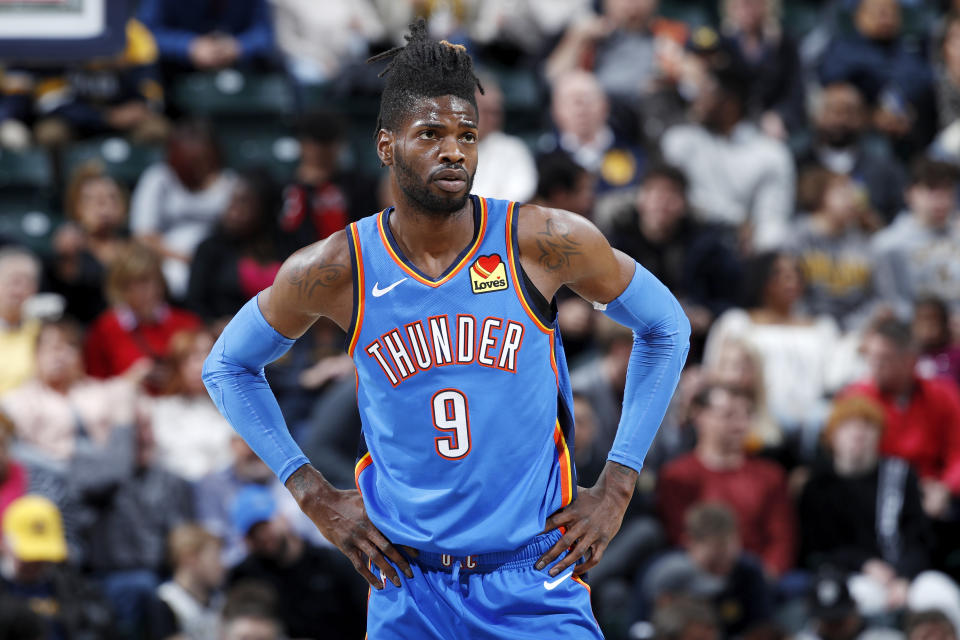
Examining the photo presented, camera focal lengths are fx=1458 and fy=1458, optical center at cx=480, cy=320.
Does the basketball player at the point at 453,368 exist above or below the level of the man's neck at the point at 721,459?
above

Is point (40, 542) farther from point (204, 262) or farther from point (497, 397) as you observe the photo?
point (497, 397)

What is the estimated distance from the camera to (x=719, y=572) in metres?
7.49

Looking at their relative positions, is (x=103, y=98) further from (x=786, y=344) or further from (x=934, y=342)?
(x=934, y=342)

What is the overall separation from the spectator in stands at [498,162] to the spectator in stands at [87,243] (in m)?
2.27

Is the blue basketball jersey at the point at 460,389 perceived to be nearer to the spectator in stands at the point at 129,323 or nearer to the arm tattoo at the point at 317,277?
the arm tattoo at the point at 317,277

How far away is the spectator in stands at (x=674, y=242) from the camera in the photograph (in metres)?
8.95

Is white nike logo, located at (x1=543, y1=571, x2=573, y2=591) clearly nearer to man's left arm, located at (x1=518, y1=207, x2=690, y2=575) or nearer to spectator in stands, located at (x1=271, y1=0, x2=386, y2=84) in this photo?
man's left arm, located at (x1=518, y1=207, x2=690, y2=575)

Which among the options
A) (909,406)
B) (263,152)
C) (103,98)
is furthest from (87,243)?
(909,406)

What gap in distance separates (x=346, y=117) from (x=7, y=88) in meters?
2.39

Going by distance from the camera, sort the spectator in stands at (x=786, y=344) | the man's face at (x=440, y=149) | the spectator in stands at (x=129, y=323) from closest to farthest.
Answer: the man's face at (x=440, y=149)
the spectator in stands at (x=129, y=323)
the spectator in stands at (x=786, y=344)

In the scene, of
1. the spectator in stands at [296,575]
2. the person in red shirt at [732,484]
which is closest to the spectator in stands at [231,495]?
the spectator in stands at [296,575]

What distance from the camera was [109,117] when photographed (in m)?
Result: 10.3

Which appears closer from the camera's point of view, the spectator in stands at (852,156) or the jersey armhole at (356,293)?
the jersey armhole at (356,293)

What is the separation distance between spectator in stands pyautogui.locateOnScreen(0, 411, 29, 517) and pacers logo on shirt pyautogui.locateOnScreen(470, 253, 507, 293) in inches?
155
